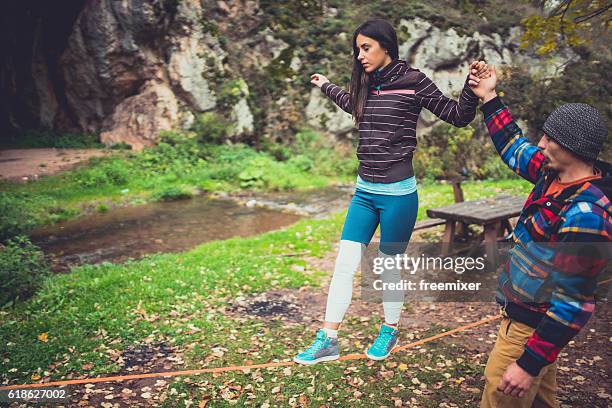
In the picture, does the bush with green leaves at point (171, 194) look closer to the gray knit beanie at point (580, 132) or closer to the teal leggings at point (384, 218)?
the teal leggings at point (384, 218)

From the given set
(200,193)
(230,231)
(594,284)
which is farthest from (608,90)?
(594,284)

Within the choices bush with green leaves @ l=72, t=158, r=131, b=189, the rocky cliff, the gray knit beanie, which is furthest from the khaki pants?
the rocky cliff

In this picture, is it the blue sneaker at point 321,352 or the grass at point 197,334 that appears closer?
the blue sneaker at point 321,352

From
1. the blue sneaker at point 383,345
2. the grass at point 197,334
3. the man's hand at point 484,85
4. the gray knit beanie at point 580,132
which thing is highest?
the man's hand at point 484,85

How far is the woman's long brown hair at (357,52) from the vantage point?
119 inches

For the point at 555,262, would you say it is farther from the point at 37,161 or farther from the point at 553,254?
the point at 37,161

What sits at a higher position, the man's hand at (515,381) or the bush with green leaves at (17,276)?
the man's hand at (515,381)

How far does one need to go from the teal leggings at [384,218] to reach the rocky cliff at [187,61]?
12.4 metres

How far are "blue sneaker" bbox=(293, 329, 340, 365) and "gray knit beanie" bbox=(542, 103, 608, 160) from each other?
1.93 meters

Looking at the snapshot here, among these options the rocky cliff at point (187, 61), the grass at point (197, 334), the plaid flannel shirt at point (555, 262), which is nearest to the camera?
the plaid flannel shirt at point (555, 262)

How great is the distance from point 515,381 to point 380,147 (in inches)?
63.0

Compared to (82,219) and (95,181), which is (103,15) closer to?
(95,181)

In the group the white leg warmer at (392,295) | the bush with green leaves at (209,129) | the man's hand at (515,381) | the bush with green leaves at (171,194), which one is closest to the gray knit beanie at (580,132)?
the man's hand at (515,381)

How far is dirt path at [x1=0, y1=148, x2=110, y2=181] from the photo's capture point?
11.8 meters
